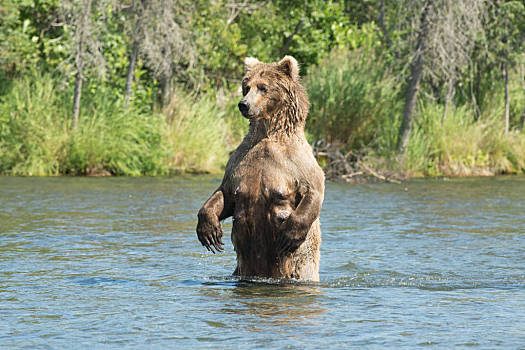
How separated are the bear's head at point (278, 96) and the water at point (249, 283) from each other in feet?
3.98

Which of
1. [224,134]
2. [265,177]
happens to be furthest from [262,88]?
[224,134]

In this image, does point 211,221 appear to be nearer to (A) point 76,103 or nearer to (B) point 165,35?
(A) point 76,103

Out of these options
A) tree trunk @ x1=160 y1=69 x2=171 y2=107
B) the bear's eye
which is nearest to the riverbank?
tree trunk @ x1=160 y1=69 x2=171 y2=107

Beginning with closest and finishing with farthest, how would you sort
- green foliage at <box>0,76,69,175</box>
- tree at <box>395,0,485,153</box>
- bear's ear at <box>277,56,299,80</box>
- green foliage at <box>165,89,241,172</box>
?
1. bear's ear at <box>277,56,299,80</box>
2. green foliage at <box>0,76,69,175</box>
3. tree at <box>395,0,485,153</box>
4. green foliage at <box>165,89,241,172</box>

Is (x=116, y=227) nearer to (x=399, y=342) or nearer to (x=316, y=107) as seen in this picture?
(x=399, y=342)

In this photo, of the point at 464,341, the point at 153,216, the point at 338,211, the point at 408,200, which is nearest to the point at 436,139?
the point at 408,200

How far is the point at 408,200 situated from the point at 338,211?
2.23 metres

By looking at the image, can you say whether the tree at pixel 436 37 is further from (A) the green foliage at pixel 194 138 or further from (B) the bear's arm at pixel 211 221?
(B) the bear's arm at pixel 211 221

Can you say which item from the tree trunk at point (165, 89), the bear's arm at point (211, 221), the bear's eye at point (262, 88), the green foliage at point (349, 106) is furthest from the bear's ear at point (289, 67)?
the tree trunk at point (165, 89)

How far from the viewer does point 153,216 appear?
509 inches

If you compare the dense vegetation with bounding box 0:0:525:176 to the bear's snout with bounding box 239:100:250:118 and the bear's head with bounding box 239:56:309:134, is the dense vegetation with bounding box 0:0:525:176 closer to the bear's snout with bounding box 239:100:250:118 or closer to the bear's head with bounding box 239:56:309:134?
the bear's head with bounding box 239:56:309:134

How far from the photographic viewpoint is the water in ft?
17.4

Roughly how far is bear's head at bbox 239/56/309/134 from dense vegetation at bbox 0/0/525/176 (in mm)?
13584

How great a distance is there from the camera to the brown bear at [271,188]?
6.57 meters
